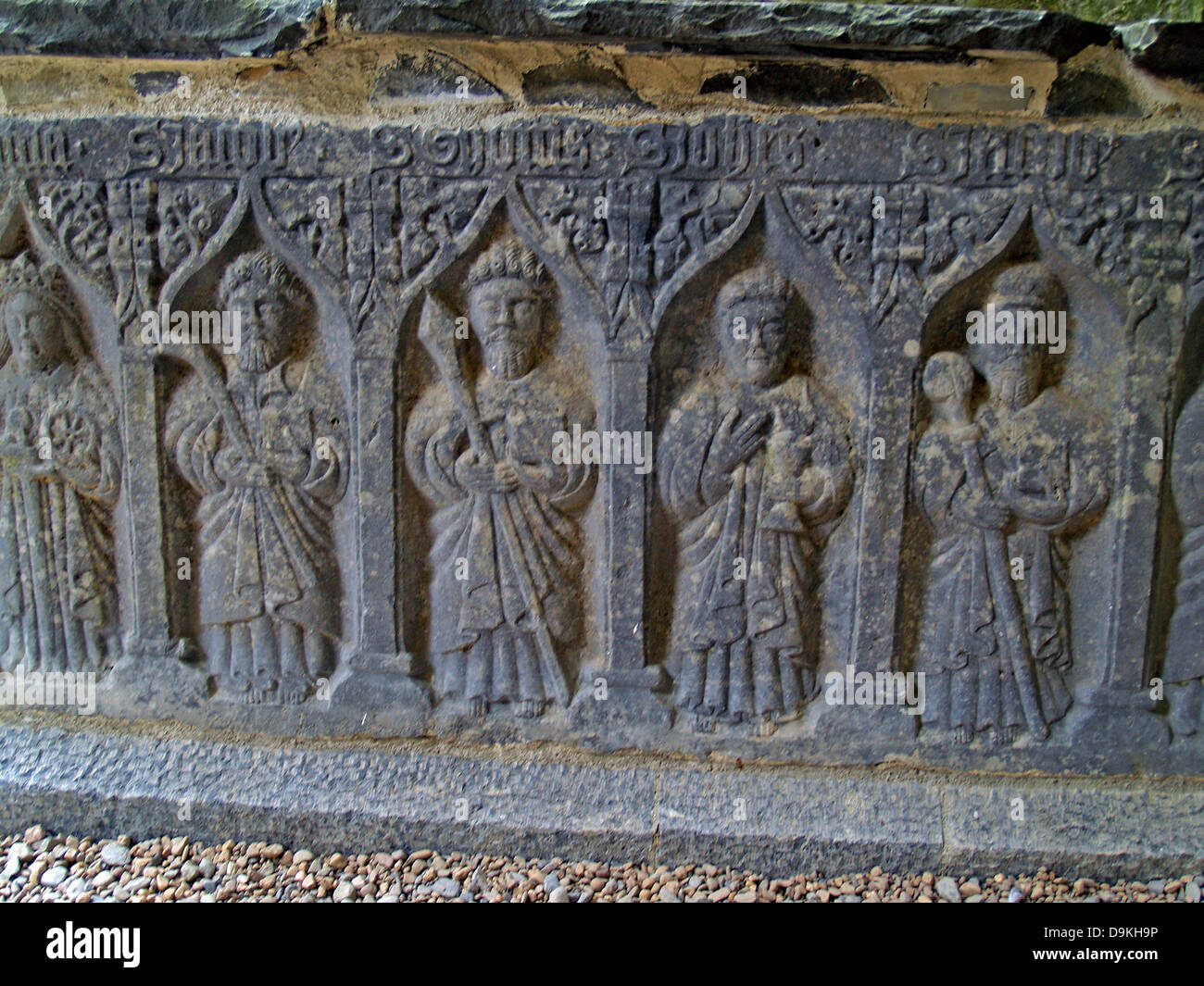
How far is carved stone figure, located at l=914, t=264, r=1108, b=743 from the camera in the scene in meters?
2.65

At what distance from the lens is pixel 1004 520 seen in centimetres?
270

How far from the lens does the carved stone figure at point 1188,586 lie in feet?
8.67

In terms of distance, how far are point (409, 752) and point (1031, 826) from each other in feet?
6.27

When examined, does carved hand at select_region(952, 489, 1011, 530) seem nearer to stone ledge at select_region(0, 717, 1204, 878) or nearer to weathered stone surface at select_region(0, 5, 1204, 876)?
weathered stone surface at select_region(0, 5, 1204, 876)

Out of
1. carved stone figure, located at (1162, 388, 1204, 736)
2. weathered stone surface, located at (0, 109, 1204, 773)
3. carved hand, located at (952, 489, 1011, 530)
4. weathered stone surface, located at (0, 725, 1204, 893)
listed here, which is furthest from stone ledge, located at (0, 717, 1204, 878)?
carved hand, located at (952, 489, 1011, 530)

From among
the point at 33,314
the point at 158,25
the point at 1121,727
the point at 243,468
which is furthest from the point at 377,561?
the point at 1121,727

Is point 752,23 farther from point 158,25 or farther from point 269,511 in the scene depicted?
point 269,511

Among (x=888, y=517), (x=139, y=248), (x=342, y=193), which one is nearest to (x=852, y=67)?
(x=888, y=517)

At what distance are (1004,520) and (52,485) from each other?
2958mm

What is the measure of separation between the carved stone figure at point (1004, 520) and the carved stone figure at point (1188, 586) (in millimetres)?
236

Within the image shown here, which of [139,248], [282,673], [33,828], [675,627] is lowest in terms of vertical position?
[33,828]

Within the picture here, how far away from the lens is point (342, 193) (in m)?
2.68

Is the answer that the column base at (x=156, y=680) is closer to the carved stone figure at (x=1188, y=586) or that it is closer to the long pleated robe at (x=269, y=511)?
the long pleated robe at (x=269, y=511)

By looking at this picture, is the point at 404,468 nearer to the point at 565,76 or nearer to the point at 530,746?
the point at 530,746
